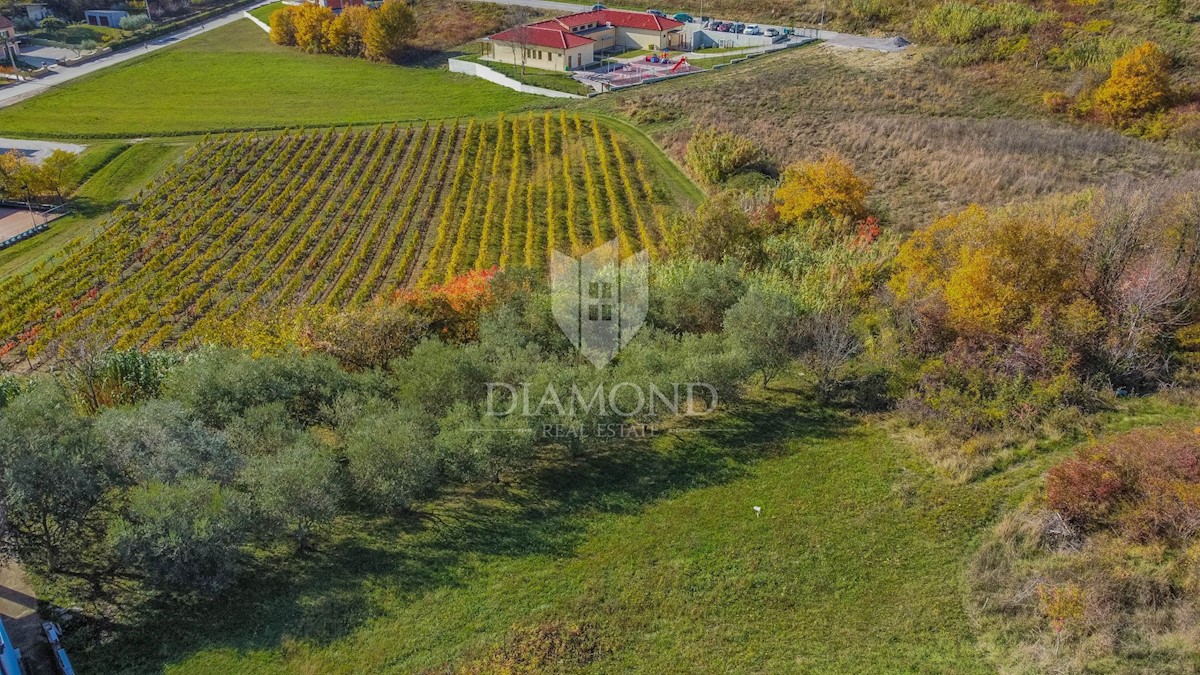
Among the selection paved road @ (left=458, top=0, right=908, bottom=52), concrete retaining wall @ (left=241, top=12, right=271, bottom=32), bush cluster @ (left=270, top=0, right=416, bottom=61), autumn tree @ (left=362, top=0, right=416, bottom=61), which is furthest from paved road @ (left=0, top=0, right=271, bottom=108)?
paved road @ (left=458, top=0, right=908, bottom=52)

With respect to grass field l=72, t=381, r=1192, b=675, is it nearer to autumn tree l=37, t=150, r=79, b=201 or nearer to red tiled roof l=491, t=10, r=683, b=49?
autumn tree l=37, t=150, r=79, b=201

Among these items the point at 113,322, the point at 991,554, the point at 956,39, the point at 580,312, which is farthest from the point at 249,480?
the point at 956,39

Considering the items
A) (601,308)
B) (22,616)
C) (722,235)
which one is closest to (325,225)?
(601,308)

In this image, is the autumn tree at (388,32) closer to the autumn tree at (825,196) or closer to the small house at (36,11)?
the small house at (36,11)

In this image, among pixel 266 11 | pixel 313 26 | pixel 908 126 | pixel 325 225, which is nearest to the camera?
pixel 325 225

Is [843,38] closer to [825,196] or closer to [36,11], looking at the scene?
[825,196]

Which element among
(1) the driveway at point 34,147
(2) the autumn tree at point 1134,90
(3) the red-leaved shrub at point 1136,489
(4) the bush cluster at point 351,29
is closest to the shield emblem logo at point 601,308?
(3) the red-leaved shrub at point 1136,489
